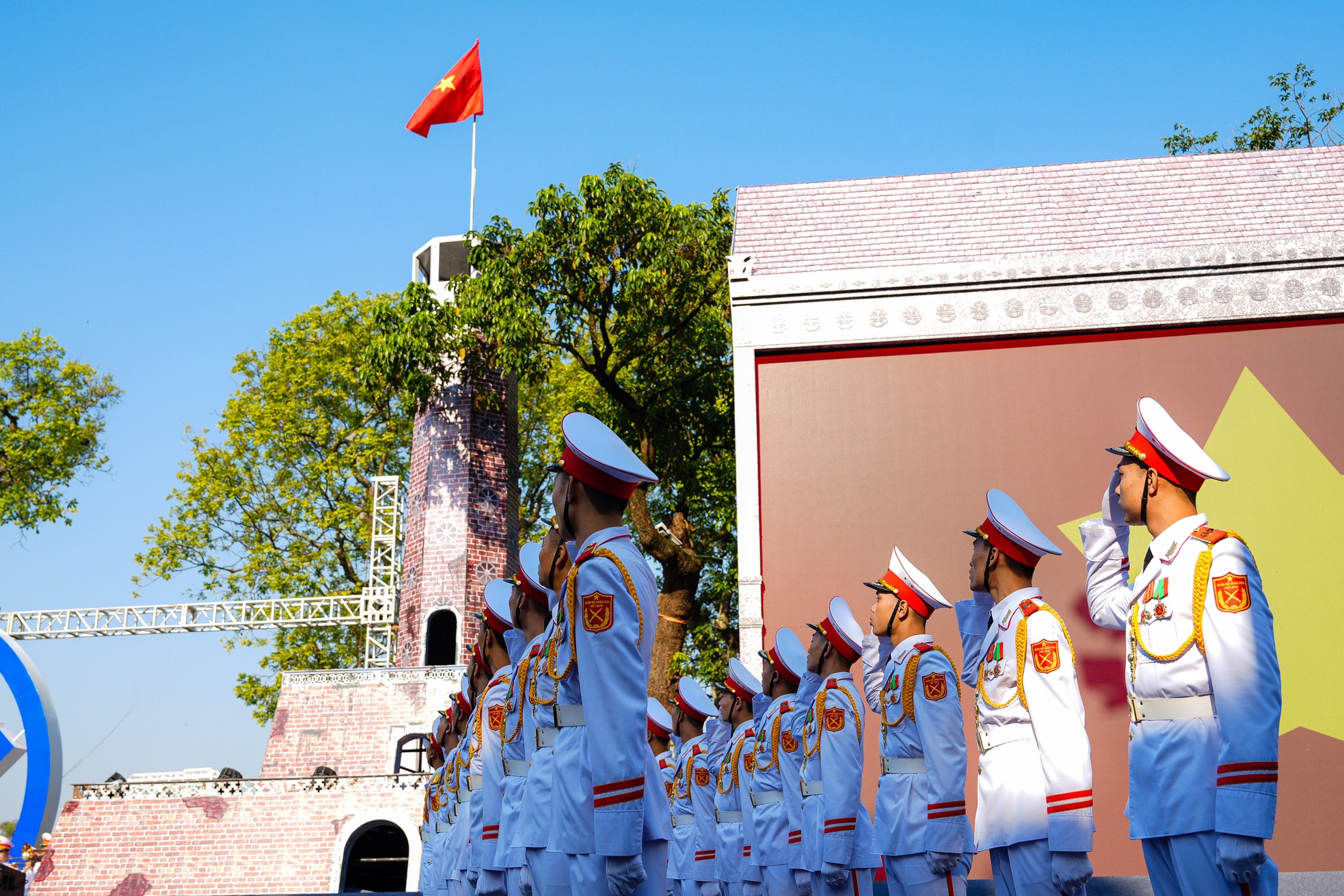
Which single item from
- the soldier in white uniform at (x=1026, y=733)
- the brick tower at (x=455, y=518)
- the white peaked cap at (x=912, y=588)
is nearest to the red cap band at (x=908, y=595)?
the white peaked cap at (x=912, y=588)

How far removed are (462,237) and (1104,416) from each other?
56.3ft

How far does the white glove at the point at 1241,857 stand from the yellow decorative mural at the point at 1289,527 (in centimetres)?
587

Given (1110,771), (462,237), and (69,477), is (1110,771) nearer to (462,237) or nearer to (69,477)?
(462,237)

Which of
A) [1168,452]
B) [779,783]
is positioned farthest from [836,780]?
[1168,452]

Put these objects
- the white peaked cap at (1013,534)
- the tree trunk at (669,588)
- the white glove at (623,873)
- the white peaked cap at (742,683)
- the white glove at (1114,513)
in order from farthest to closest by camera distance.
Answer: the tree trunk at (669,588), the white peaked cap at (742,683), the white peaked cap at (1013,534), the white glove at (1114,513), the white glove at (623,873)

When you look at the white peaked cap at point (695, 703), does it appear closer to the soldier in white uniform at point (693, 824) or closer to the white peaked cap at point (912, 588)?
the soldier in white uniform at point (693, 824)

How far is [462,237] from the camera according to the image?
81.0ft

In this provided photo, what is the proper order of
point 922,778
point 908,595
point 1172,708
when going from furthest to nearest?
point 908,595, point 922,778, point 1172,708

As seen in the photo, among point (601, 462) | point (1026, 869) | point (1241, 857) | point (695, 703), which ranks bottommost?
point (1026, 869)

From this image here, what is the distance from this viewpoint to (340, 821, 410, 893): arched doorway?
739 inches

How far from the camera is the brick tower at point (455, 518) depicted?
861 inches

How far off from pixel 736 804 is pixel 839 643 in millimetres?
1786

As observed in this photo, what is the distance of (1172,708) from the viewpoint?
12.4ft

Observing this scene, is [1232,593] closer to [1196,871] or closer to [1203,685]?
[1203,685]
